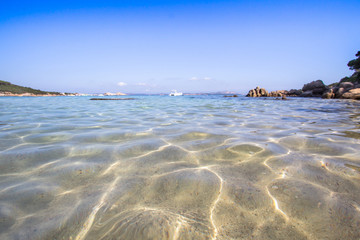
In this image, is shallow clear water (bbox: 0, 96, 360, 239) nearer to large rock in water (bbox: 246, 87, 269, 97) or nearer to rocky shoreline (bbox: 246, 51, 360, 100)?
rocky shoreline (bbox: 246, 51, 360, 100)

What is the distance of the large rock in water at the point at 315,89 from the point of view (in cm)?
3077

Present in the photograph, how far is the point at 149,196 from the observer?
1.31 metres

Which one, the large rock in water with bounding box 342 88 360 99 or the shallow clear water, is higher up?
the large rock in water with bounding box 342 88 360 99

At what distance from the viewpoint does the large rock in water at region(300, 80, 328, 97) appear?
30.8m

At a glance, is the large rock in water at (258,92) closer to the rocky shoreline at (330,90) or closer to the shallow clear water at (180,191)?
the rocky shoreline at (330,90)

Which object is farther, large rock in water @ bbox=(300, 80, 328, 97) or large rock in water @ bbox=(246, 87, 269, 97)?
large rock in water @ bbox=(246, 87, 269, 97)

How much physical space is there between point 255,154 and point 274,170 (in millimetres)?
421

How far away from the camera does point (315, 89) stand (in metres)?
31.3

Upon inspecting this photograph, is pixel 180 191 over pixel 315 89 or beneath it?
beneath

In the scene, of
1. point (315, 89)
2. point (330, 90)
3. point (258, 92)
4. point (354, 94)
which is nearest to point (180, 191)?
point (354, 94)

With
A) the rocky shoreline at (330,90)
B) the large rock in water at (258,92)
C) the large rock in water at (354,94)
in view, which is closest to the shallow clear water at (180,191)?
the large rock in water at (354,94)

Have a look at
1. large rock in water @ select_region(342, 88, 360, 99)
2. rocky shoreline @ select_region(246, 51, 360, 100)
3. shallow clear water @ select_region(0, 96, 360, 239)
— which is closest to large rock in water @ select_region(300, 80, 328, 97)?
rocky shoreline @ select_region(246, 51, 360, 100)

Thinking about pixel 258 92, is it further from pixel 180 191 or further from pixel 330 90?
pixel 180 191

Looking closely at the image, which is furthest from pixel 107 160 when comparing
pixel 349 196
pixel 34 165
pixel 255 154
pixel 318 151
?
pixel 318 151
